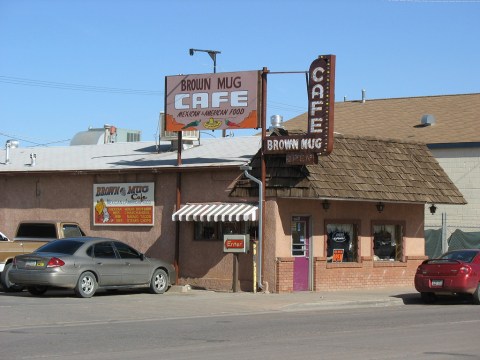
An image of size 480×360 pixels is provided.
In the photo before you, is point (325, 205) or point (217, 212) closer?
point (217, 212)

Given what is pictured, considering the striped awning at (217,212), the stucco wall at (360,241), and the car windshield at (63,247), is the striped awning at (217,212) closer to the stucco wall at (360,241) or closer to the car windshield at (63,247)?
the stucco wall at (360,241)

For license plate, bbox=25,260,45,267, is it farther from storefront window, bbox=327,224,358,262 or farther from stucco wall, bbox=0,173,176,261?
storefront window, bbox=327,224,358,262

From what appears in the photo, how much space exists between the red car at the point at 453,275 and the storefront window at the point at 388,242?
4.86 meters

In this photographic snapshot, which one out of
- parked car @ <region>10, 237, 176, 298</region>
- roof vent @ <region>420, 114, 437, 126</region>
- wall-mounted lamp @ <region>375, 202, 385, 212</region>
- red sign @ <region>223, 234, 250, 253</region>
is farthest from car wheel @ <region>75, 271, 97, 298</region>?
roof vent @ <region>420, 114, 437, 126</region>

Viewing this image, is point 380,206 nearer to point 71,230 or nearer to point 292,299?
point 292,299

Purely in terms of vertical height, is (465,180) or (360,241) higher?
(465,180)

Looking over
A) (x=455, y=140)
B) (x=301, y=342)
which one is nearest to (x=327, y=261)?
(x=301, y=342)

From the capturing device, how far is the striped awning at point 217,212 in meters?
24.2

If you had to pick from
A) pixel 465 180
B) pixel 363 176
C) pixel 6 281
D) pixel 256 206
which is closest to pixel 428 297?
pixel 363 176

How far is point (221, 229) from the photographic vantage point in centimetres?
2580

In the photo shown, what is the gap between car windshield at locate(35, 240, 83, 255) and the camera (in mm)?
21703

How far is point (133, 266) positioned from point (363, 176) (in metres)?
7.56

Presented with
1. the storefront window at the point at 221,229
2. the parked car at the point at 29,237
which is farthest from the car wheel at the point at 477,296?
the parked car at the point at 29,237

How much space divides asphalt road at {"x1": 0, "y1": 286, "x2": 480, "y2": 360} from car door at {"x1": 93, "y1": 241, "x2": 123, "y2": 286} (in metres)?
0.47
